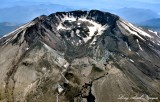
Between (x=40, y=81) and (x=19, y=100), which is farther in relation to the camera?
(x=40, y=81)

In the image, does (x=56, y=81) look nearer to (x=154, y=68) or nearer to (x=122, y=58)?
(x=122, y=58)

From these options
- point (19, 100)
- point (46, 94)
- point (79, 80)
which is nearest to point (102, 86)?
point (79, 80)

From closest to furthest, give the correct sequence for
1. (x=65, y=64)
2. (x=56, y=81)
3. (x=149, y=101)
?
(x=149, y=101)
(x=56, y=81)
(x=65, y=64)

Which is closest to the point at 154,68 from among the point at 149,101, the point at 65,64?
the point at 149,101

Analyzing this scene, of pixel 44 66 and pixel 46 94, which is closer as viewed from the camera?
pixel 46 94

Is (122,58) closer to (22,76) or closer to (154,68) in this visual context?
(154,68)

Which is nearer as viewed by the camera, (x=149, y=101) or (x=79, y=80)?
(x=149, y=101)

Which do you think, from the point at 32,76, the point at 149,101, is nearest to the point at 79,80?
the point at 32,76

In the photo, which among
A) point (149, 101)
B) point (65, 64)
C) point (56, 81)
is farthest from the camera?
point (65, 64)

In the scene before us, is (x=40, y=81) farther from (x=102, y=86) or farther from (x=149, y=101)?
(x=149, y=101)
